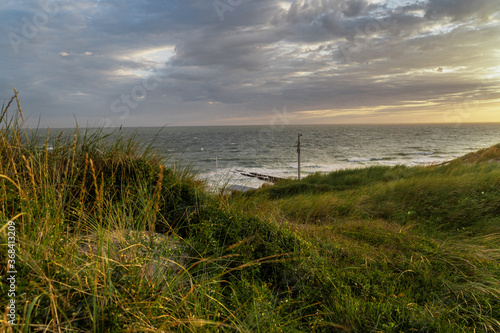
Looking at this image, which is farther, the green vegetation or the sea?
the sea

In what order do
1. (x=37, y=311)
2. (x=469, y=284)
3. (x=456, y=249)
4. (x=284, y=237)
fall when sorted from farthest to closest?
(x=456, y=249) → (x=284, y=237) → (x=469, y=284) → (x=37, y=311)

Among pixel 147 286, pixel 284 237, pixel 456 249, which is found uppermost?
pixel 147 286

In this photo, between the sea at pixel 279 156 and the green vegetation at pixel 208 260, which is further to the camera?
the sea at pixel 279 156

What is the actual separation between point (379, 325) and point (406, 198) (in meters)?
5.93

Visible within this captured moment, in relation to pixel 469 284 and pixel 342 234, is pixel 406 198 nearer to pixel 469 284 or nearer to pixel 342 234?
pixel 342 234

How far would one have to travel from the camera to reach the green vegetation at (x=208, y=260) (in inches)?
76.2

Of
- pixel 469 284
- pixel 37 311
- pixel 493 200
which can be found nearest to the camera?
pixel 37 311

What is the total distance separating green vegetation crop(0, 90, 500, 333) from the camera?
76.2 inches

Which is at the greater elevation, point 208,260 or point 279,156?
point 208,260

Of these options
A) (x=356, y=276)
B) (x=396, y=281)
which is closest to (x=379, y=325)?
(x=356, y=276)

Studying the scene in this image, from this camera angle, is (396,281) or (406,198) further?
(406,198)

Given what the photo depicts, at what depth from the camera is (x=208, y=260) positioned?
3018 millimetres

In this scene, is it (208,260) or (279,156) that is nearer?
(208,260)

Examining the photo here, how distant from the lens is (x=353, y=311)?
2740 millimetres
